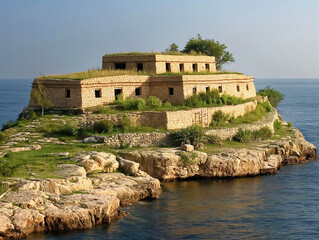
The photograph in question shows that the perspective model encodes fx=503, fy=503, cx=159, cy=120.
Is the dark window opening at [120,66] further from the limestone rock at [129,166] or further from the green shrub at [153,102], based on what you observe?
the limestone rock at [129,166]

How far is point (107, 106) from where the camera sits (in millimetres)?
35438

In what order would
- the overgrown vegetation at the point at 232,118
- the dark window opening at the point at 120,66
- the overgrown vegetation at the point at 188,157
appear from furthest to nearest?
the dark window opening at the point at 120,66 → the overgrown vegetation at the point at 232,118 → the overgrown vegetation at the point at 188,157

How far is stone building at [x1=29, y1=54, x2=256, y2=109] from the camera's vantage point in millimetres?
35250

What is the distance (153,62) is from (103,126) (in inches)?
390

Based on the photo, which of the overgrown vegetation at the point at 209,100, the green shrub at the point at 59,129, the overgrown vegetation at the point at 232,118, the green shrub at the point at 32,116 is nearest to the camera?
the green shrub at the point at 59,129

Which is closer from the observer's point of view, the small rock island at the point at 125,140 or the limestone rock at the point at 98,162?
the small rock island at the point at 125,140

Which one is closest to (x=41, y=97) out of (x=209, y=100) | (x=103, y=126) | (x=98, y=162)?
(x=103, y=126)

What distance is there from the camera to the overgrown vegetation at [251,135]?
35.5 m

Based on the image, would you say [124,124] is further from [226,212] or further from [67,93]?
[226,212]

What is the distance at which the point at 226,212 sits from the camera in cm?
2483

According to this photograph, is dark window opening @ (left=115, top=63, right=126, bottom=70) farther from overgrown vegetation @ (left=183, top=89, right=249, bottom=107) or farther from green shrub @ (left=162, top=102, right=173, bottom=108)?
overgrown vegetation @ (left=183, top=89, right=249, bottom=107)

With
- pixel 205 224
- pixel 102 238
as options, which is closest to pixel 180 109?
pixel 205 224

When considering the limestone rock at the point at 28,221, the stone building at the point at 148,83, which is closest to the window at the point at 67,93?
the stone building at the point at 148,83

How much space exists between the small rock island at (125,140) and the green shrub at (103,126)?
0.06 metres
